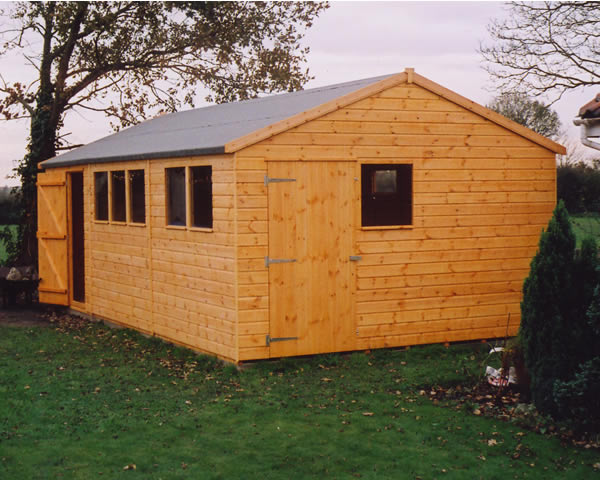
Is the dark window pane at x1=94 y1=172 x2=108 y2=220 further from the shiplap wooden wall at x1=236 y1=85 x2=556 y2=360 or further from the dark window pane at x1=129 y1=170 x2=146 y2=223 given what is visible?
the shiplap wooden wall at x1=236 y1=85 x2=556 y2=360

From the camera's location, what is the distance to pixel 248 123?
37.0ft

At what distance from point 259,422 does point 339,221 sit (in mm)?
3274

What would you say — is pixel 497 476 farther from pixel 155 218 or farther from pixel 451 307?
pixel 155 218

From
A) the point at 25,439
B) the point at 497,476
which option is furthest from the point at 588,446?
the point at 25,439

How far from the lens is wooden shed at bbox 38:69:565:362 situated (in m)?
10.1

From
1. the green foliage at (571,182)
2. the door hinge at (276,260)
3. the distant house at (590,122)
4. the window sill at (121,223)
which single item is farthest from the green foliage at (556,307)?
the green foliage at (571,182)

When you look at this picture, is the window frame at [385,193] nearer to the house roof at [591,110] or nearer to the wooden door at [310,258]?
the wooden door at [310,258]

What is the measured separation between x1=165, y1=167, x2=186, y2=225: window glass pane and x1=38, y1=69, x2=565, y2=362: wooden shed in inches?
1.1

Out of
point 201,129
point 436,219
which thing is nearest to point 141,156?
point 201,129

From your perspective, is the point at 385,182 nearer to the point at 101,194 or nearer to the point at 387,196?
the point at 387,196

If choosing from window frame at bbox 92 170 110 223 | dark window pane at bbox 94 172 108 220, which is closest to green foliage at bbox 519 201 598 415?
window frame at bbox 92 170 110 223

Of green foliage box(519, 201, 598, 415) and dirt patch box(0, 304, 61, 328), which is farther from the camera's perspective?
dirt patch box(0, 304, 61, 328)

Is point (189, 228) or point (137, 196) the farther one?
Result: point (137, 196)

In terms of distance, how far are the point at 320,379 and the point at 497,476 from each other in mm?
3355
